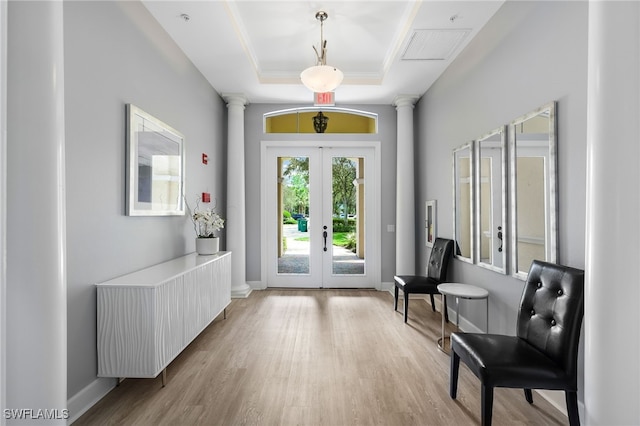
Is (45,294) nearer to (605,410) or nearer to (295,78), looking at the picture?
(605,410)

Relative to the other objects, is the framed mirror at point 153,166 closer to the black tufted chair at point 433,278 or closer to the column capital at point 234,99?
the column capital at point 234,99

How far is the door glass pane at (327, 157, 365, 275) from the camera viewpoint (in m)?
5.16

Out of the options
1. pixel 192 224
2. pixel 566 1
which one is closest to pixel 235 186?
pixel 192 224

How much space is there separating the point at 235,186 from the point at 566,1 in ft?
13.3

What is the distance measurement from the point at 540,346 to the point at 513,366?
326mm

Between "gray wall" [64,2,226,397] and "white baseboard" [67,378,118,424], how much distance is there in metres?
0.05

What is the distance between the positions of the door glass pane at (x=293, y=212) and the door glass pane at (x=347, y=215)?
44 centimetres

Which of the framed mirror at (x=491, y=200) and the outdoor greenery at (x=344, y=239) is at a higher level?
the framed mirror at (x=491, y=200)

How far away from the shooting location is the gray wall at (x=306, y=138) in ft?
16.6

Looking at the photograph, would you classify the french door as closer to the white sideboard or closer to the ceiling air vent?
the ceiling air vent

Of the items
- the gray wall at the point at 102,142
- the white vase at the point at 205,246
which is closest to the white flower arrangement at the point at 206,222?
the white vase at the point at 205,246

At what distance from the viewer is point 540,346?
189 centimetres

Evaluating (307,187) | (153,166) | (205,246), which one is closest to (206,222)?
(205,246)

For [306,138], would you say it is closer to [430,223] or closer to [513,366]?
[430,223]
